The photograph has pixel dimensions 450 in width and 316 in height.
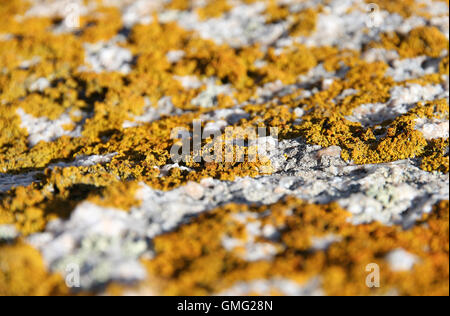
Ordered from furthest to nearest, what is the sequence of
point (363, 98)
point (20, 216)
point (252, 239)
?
1. point (363, 98)
2. point (20, 216)
3. point (252, 239)

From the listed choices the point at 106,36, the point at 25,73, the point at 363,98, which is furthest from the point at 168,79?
the point at 363,98

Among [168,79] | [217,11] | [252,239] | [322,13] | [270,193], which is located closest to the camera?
[252,239]

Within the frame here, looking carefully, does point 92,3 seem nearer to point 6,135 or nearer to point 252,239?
point 6,135

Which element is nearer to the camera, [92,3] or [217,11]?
[217,11]

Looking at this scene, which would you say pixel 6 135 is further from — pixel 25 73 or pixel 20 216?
pixel 20 216

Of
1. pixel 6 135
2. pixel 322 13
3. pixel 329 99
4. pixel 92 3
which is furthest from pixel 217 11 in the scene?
pixel 6 135

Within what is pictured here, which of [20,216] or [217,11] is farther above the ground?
[217,11]

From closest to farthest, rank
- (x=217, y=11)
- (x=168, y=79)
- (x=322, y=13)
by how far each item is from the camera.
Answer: (x=168, y=79) < (x=322, y=13) < (x=217, y=11)
